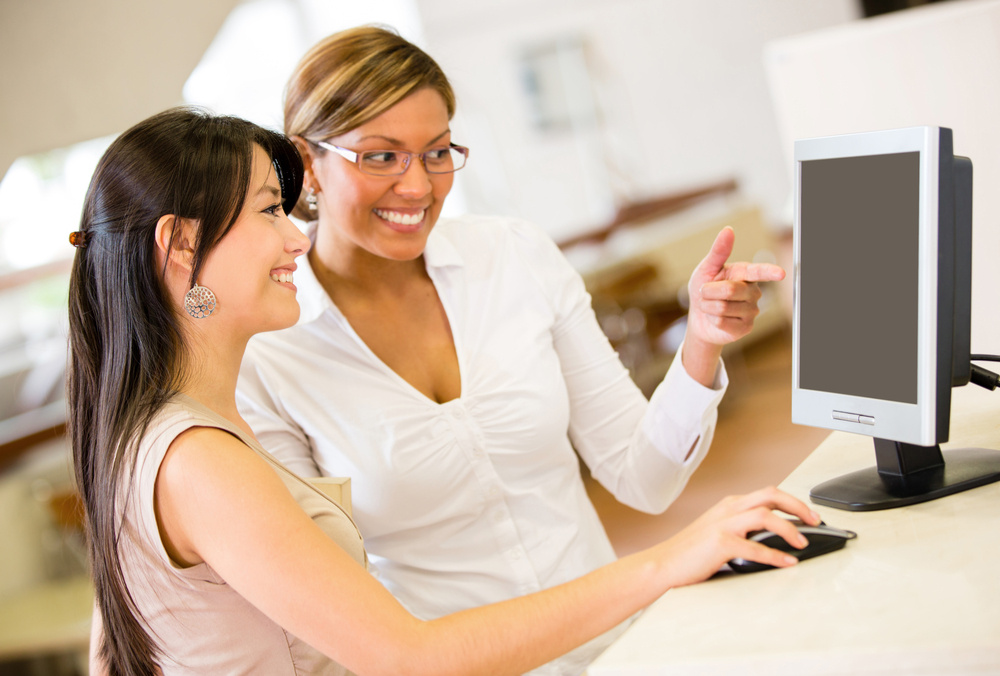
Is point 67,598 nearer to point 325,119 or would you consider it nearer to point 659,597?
point 325,119

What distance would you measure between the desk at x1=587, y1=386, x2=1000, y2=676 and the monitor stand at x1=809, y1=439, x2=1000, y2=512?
0.05 ft

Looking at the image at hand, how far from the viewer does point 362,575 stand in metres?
1.06

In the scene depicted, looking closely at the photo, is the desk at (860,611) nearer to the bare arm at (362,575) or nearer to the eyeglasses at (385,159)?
the bare arm at (362,575)

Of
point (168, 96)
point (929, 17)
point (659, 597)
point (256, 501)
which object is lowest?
point (659, 597)

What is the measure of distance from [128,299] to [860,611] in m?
0.92

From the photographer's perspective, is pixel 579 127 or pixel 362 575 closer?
pixel 362 575

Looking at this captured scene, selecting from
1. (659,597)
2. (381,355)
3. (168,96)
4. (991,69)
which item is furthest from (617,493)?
(168,96)

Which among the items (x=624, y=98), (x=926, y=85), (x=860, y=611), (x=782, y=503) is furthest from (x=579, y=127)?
(x=860, y=611)

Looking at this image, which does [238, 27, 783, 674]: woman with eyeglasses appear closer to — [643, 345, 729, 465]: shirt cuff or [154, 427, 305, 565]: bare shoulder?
[643, 345, 729, 465]: shirt cuff

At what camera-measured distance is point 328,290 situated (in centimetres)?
161

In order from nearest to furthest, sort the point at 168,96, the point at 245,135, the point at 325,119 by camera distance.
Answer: the point at 245,135, the point at 325,119, the point at 168,96

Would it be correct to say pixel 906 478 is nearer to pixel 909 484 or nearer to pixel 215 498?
pixel 909 484

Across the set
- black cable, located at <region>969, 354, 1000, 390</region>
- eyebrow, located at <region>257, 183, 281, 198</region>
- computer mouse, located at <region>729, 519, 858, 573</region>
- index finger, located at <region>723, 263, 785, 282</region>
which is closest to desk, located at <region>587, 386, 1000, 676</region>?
computer mouse, located at <region>729, 519, 858, 573</region>

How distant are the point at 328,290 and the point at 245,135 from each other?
1.34 ft
